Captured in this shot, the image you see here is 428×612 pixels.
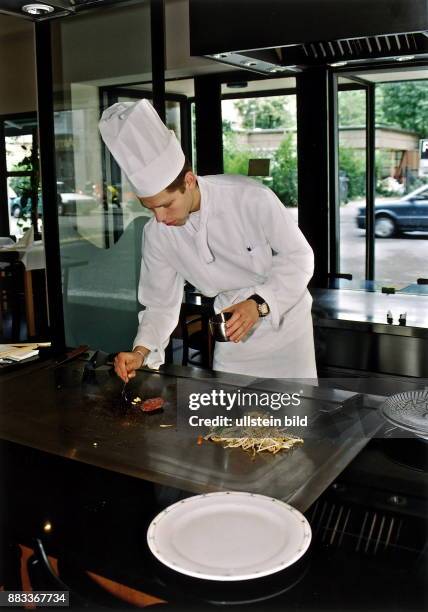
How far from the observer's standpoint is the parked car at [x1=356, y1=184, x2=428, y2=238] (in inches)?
171

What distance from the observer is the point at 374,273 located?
14.8 ft

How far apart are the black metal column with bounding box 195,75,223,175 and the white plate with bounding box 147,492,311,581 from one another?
4.32 m

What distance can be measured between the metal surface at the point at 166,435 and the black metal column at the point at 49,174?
64.3 inches

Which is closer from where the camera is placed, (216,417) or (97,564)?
(97,564)

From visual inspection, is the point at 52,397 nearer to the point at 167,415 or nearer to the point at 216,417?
the point at 167,415

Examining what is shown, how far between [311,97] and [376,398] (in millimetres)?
2974

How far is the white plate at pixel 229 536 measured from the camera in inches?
31.6

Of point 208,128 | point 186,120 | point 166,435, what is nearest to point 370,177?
point 208,128

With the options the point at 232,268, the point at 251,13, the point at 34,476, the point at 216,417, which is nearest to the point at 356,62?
the point at 251,13

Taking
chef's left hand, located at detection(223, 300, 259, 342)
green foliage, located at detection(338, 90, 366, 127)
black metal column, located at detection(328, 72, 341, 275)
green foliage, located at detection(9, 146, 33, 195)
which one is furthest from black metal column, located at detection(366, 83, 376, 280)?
green foliage, located at detection(9, 146, 33, 195)

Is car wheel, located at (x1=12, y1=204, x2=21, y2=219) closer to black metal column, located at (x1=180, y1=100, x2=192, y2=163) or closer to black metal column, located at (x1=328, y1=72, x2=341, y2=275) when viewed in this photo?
black metal column, located at (x1=180, y1=100, x2=192, y2=163)

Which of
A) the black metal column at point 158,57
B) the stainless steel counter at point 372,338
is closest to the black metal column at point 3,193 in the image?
the black metal column at point 158,57

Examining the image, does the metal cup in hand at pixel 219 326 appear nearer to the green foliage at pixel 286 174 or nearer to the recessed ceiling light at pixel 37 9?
the recessed ceiling light at pixel 37 9

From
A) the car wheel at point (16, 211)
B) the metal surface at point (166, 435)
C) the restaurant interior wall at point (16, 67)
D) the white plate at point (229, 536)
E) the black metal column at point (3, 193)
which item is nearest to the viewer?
the white plate at point (229, 536)
